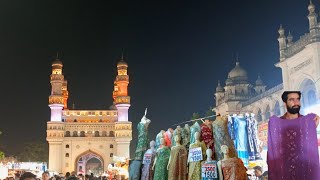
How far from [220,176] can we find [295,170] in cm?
123

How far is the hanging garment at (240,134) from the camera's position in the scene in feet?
34.7

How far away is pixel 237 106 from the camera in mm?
35438

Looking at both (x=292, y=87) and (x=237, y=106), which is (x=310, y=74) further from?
(x=237, y=106)

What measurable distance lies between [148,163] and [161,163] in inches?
22.0

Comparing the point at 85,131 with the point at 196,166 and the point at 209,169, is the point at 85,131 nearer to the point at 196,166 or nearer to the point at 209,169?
Result: the point at 196,166

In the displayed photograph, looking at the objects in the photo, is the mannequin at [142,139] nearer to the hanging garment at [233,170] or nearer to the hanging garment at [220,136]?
the hanging garment at [220,136]

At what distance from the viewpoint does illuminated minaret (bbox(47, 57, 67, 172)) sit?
41.4 meters

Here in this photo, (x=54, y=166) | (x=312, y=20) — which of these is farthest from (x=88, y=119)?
(x=312, y=20)

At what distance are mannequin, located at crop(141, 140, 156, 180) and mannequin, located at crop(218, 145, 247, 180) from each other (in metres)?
2.00

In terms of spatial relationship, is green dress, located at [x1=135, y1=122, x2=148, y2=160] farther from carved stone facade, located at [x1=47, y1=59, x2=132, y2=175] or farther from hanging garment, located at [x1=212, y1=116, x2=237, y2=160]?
carved stone facade, located at [x1=47, y1=59, x2=132, y2=175]

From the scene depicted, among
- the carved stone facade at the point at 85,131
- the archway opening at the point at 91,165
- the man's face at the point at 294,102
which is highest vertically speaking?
the carved stone facade at the point at 85,131

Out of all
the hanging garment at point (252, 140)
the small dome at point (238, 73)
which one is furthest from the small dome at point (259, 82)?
the hanging garment at point (252, 140)

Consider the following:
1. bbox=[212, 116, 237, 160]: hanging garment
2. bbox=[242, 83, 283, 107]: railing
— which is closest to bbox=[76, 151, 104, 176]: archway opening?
bbox=[242, 83, 283, 107]: railing

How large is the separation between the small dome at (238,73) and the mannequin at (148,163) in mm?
29783
